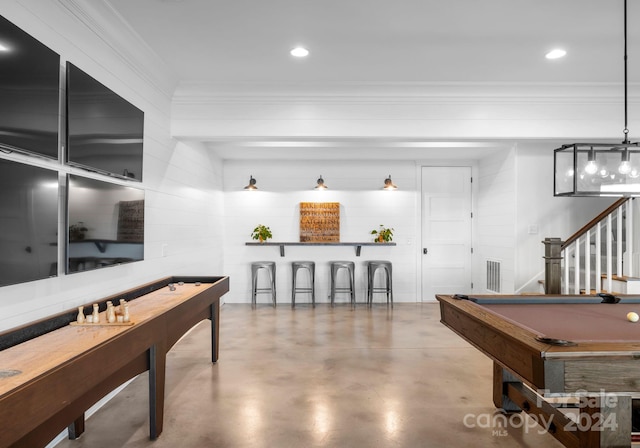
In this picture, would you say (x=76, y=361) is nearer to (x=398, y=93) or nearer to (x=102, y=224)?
(x=102, y=224)

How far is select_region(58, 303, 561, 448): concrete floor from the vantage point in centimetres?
271

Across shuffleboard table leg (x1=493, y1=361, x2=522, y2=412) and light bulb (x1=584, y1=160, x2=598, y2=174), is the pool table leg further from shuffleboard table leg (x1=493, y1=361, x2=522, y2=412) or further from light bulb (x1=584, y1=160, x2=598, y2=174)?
light bulb (x1=584, y1=160, x2=598, y2=174)

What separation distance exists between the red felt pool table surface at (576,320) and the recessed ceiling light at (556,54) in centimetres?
236

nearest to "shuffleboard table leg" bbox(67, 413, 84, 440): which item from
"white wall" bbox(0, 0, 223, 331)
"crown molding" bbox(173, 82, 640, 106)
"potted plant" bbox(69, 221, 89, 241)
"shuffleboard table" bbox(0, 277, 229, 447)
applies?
"shuffleboard table" bbox(0, 277, 229, 447)

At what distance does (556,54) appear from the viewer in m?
4.00

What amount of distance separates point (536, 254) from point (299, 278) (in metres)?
3.74

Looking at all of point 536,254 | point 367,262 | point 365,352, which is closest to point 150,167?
point 365,352

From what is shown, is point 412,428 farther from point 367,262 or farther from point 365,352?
point 367,262

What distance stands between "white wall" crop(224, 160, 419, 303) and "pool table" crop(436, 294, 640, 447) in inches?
179

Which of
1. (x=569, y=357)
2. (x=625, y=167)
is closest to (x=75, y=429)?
(x=569, y=357)

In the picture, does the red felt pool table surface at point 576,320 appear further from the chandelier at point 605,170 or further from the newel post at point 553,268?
the newel post at point 553,268

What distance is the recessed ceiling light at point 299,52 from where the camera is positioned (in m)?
3.91

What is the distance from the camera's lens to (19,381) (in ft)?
4.96

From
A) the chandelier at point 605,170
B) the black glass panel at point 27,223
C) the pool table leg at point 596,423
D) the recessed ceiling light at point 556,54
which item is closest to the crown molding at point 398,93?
the recessed ceiling light at point 556,54
